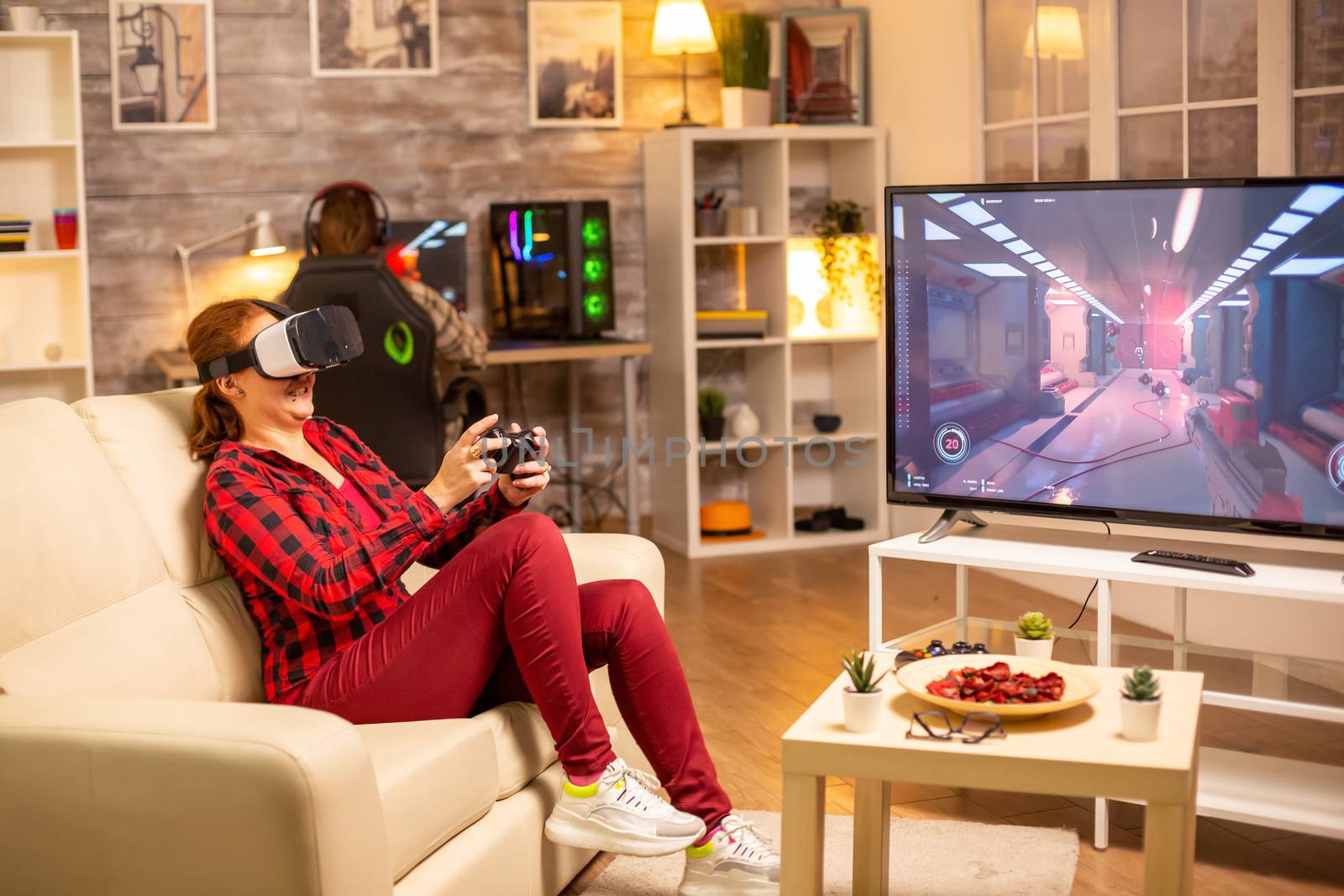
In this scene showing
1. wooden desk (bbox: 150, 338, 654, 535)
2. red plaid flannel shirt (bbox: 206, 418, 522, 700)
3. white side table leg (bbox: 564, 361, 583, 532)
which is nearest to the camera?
red plaid flannel shirt (bbox: 206, 418, 522, 700)

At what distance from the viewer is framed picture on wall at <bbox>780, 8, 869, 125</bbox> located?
17.9 ft

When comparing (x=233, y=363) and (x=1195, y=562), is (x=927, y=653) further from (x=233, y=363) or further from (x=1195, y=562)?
(x=233, y=363)

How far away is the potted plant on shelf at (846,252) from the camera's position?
531 centimetres

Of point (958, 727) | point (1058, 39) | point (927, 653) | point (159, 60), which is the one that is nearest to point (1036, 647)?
point (927, 653)

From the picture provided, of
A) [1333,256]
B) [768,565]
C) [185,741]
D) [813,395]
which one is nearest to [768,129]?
[813,395]

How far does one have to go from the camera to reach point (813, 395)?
19.1 feet

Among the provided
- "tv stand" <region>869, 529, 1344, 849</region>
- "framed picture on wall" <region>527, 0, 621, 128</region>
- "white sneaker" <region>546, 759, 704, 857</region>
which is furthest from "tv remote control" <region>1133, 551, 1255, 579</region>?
"framed picture on wall" <region>527, 0, 621, 128</region>

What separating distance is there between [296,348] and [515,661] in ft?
1.99

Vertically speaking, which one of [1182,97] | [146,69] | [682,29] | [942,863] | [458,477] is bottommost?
[942,863]

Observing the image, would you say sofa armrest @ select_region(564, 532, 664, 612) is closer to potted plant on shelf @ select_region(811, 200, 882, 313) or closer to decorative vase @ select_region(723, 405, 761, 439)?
decorative vase @ select_region(723, 405, 761, 439)

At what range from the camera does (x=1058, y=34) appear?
4.40m

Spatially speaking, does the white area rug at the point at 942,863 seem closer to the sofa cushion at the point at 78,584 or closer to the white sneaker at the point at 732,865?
the white sneaker at the point at 732,865

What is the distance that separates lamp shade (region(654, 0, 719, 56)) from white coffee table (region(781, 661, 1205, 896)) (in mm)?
3744

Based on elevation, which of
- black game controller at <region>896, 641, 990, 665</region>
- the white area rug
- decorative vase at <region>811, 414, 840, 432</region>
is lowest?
the white area rug
